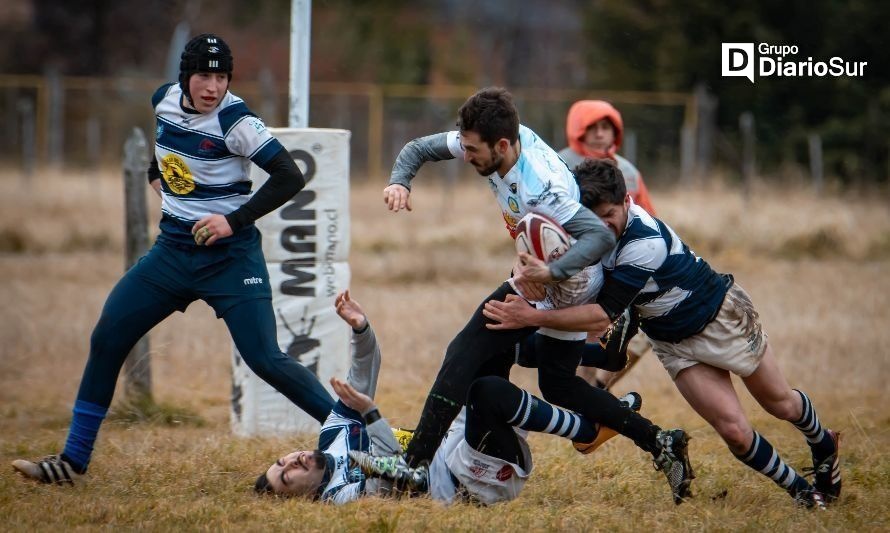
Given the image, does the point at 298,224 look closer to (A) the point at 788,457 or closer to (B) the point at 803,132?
(A) the point at 788,457

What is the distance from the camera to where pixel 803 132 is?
25938 millimetres

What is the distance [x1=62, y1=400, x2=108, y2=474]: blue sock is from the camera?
549cm

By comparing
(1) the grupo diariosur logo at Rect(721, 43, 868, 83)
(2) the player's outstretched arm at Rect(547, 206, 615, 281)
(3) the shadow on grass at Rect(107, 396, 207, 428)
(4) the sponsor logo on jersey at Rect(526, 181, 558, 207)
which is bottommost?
(3) the shadow on grass at Rect(107, 396, 207, 428)

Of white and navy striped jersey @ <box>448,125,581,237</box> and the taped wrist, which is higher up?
white and navy striped jersey @ <box>448,125,581,237</box>

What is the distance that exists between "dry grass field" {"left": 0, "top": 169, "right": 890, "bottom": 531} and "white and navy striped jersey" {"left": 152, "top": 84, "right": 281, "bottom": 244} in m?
1.33

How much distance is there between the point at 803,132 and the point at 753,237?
1034cm

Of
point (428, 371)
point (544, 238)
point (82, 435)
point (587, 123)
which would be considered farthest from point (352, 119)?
point (544, 238)

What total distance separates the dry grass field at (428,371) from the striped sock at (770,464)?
145mm

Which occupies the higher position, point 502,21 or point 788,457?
point 502,21

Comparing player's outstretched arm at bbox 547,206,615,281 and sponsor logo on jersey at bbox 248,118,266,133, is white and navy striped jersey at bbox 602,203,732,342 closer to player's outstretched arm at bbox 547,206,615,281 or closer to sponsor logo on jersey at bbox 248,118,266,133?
player's outstretched arm at bbox 547,206,615,281

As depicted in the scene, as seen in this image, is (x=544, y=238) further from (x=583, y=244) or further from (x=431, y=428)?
(x=431, y=428)

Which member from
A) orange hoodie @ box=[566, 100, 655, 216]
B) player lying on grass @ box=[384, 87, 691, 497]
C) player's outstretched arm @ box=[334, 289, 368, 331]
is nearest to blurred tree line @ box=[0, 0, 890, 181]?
orange hoodie @ box=[566, 100, 655, 216]

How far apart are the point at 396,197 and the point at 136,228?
129 inches

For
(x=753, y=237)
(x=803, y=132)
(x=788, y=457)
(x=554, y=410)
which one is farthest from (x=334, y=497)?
(x=803, y=132)
